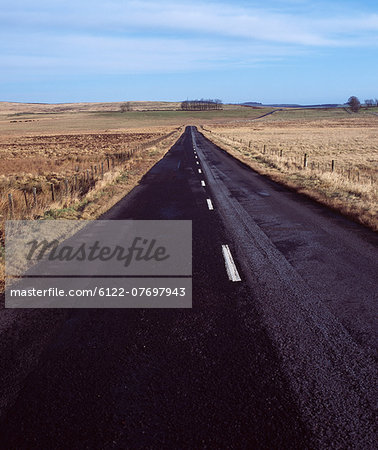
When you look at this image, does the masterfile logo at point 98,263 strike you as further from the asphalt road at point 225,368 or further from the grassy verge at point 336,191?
the grassy verge at point 336,191

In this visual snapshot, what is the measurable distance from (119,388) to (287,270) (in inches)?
156

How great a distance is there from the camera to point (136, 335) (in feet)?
15.4

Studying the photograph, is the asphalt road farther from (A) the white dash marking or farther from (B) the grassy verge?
(B) the grassy verge

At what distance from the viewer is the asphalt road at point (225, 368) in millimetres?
3146

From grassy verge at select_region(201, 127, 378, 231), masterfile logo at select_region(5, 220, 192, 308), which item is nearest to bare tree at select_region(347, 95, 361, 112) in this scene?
grassy verge at select_region(201, 127, 378, 231)

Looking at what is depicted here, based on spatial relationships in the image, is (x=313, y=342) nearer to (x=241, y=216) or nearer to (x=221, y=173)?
(x=241, y=216)

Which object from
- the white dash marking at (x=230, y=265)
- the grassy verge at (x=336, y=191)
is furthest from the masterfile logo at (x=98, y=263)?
the grassy verge at (x=336, y=191)

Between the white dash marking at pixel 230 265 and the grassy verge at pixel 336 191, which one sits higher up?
the grassy verge at pixel 336 191

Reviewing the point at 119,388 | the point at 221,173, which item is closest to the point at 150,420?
the point at 119,388

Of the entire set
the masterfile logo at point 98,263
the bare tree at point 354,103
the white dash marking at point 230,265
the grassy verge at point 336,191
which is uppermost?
the bare tree at point 354,103

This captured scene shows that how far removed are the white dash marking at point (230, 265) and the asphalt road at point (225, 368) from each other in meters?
0.06

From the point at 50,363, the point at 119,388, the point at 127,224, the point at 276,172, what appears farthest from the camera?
the point at 276,172

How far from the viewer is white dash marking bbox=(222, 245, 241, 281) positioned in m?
6.47

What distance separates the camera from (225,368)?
3975 mm
